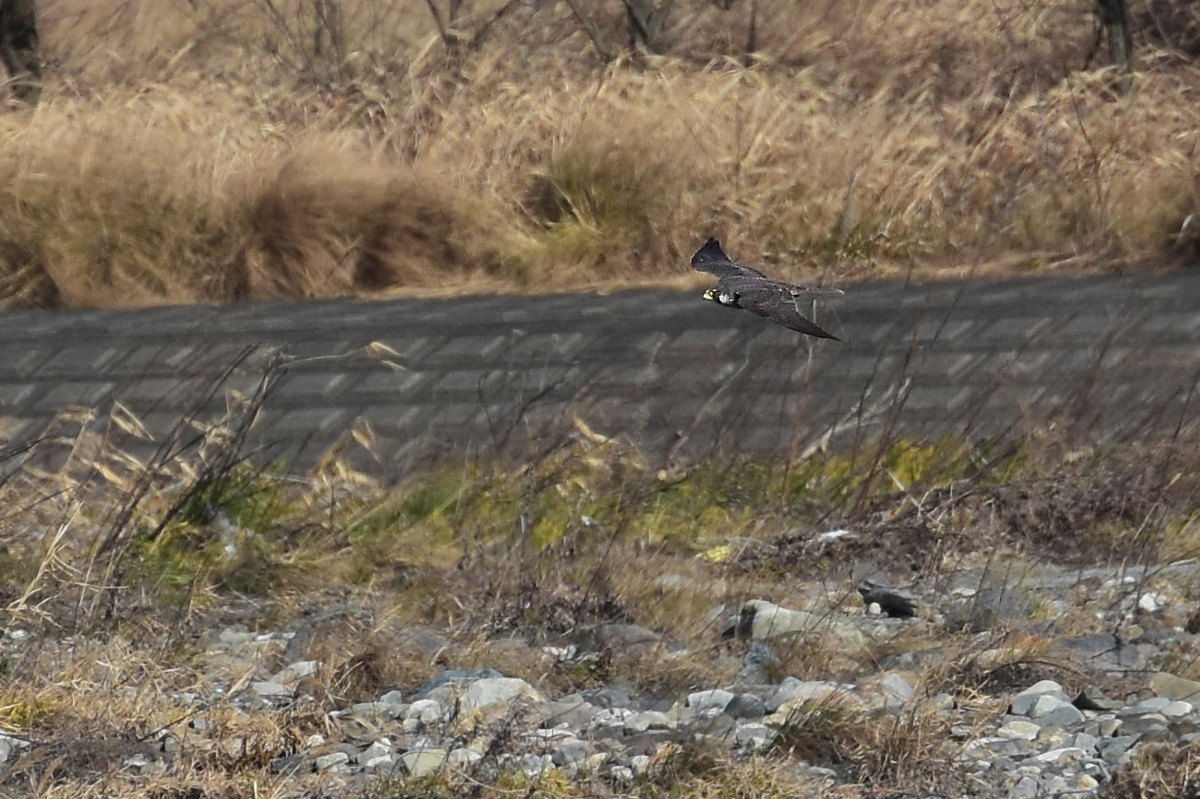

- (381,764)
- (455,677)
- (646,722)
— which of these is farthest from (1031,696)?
(381,764)

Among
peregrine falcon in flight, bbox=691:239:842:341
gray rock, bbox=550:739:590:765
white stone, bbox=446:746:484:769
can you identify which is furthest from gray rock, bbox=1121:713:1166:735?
white stone, bbox=446:746:484:769

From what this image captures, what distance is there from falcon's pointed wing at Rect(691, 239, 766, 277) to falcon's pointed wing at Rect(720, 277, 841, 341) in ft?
0.76

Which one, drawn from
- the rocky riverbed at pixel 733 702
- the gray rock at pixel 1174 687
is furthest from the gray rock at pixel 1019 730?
the gray rock at pixel 1174 687

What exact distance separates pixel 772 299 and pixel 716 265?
81 cm

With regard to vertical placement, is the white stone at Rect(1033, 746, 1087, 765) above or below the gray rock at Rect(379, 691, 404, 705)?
above

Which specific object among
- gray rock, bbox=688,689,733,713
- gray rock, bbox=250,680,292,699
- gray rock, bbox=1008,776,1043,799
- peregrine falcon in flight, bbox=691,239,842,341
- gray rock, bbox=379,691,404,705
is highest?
peregrine falcon in flight, bbox=691,239,842,341

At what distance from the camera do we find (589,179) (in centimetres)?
962

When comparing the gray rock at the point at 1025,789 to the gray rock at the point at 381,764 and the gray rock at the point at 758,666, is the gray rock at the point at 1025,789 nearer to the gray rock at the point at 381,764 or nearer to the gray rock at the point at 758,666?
the gray rock at the point at 758,666

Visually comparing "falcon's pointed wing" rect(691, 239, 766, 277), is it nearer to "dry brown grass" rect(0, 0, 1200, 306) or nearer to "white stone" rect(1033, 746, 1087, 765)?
"white stone" rect(1033, 746, 1087, 765)

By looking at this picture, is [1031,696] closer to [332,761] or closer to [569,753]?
[569,753]

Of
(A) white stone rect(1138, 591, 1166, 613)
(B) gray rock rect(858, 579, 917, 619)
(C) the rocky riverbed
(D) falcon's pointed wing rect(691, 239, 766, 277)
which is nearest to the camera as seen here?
(C) the rocky riverbed

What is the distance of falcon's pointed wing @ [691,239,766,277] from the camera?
4.73m

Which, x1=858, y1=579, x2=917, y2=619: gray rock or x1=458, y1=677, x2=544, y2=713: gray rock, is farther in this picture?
x1=858, y1=579, x2=917, y2=619: gray rock

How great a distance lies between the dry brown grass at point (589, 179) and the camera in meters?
9.03
